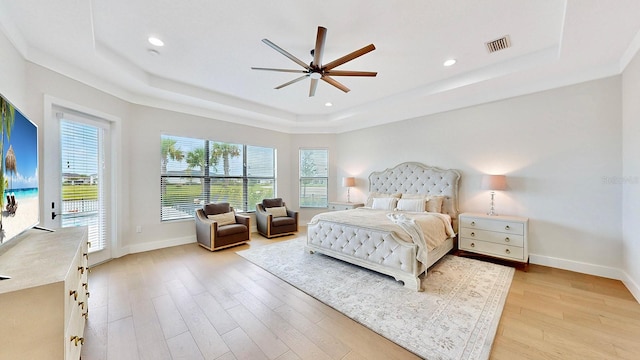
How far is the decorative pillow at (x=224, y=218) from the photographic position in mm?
4606

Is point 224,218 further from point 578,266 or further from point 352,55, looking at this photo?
point 578,266

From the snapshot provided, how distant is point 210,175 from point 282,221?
75.3 inches

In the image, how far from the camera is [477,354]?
1750mm

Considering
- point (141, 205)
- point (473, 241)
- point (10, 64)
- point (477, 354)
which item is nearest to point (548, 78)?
point (473, 241)

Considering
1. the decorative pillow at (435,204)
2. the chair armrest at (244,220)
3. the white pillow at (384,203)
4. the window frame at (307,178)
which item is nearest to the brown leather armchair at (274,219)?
the chair armrest at (244,220)

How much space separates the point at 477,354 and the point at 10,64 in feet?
16.3

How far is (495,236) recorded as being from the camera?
3.56 meters

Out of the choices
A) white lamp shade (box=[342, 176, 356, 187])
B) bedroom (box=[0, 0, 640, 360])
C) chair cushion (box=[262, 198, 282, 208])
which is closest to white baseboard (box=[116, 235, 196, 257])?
bedroom (box=[0, 0, 640, 360])

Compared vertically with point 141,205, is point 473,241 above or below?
below

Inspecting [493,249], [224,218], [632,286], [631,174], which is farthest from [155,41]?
[632,286]

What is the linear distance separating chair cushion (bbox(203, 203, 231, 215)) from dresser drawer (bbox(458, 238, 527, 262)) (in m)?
4.52

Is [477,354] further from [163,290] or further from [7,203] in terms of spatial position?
[7,203]

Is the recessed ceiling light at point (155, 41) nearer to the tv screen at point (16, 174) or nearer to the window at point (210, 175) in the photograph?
the tv screen at point (16, 174)

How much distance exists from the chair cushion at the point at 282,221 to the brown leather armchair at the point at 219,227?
0.67 m
